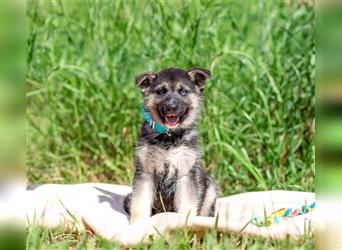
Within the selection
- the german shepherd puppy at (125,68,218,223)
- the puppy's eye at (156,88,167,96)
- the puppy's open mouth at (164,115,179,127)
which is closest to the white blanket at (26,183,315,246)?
the german shepherd puppy at (125,68,218,223)

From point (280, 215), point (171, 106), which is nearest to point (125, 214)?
point (171, 106)

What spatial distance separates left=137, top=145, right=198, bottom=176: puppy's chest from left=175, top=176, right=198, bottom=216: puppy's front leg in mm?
56

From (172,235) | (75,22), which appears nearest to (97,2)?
(75,22)

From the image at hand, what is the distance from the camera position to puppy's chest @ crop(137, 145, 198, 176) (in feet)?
13.2

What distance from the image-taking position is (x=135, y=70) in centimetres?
584

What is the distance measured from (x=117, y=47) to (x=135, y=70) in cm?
26

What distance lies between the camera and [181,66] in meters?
Result: 5.62

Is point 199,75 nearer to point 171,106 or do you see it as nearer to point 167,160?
point 171,106

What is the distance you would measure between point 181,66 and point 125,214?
1741 millimetres

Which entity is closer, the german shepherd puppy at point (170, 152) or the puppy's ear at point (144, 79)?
the german shepherd puppy at point (170, 152)

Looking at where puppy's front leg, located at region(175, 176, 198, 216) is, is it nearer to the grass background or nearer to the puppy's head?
the puppy's head

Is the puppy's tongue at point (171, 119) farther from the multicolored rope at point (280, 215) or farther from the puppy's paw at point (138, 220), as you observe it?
the multicolored rope at point (280, 215)

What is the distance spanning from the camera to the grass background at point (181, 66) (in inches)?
216

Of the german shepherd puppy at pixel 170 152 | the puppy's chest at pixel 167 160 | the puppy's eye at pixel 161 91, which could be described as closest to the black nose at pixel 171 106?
the german shepherd puppy at pixel 170 152
